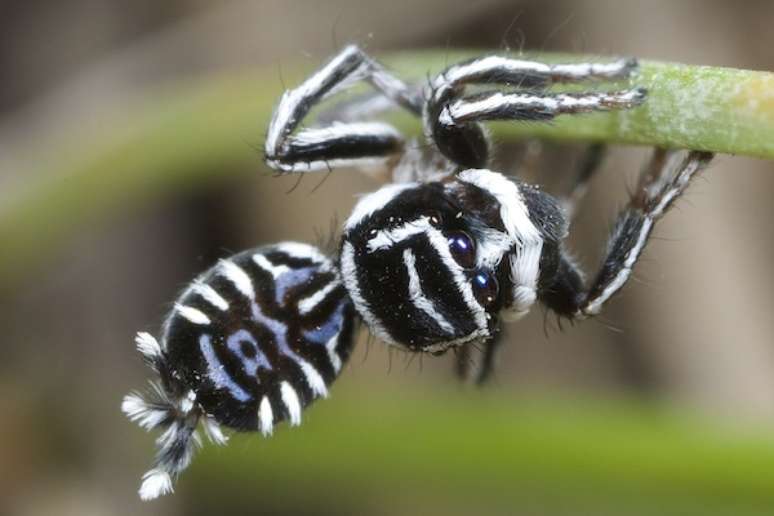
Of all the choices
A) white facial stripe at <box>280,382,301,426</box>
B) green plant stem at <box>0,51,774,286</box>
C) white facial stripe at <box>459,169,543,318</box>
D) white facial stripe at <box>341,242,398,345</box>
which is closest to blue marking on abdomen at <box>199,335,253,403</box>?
white facial stripe at <box>280,382,301,426</box>

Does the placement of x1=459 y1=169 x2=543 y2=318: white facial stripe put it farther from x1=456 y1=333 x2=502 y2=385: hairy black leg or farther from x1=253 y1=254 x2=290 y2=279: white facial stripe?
x1=253 y1=254 x2=290 y2=279: white facial stripe

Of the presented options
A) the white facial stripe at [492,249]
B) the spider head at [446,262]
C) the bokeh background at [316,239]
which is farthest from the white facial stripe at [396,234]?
the bokeh background at [316,239]

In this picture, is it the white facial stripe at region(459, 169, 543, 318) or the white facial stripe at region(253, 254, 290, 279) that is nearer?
the white facial stripe at region(459, 169, 543, 318)

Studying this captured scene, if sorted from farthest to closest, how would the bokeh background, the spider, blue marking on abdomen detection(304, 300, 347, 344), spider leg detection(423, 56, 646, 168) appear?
the bokeh background → blue marking on abdomen detection(304, 300, 347, 344) → the spider → spider leg detection(423, 56, 646, 168)

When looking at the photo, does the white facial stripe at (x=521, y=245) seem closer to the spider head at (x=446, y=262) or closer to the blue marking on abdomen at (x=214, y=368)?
the spider head at (x=446, y=262)

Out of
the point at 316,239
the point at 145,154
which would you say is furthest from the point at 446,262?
the point at 145,154
